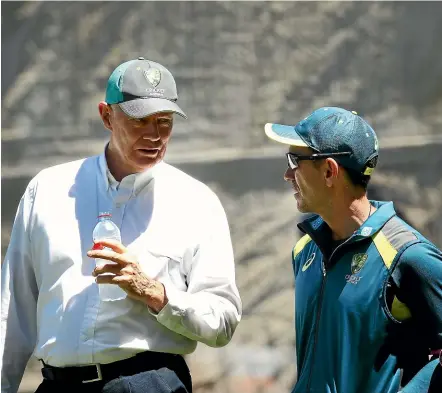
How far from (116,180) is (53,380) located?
74 centimetres

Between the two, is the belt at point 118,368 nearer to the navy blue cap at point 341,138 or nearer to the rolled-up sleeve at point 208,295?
the rolled-up sleeve at point 208,295

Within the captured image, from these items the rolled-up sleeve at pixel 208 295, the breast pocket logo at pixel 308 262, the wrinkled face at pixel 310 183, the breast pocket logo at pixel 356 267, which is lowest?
the rolled-up sleeve at pixel 208 295

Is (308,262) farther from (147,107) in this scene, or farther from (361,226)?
(147,107)

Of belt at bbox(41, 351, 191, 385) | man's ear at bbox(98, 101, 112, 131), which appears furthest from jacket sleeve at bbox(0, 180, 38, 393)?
man's ear at bbox(98, 101, 112, 131)

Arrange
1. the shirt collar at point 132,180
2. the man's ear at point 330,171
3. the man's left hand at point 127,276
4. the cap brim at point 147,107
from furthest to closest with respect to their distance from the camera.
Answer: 1. the shirt collar at point 132,180
2. the cap brim at point 147,107
3. the man's left hand at point 127,276
4. the man's ear at point 330,171

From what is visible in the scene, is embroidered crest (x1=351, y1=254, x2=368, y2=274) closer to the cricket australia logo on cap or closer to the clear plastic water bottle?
the clear plastic water bottle

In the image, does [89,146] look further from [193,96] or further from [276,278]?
[276,278]

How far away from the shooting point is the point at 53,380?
137 inches

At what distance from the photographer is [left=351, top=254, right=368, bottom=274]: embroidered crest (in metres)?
3.04

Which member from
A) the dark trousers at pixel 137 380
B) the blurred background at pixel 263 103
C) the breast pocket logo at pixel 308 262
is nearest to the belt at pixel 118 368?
the dark trousers at pixel 137 380

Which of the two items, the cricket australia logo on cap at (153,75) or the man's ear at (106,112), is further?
the man's ear at (106,112)

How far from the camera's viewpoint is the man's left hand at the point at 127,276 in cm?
326

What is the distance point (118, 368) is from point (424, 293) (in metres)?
1.09

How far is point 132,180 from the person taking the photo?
3.63m
